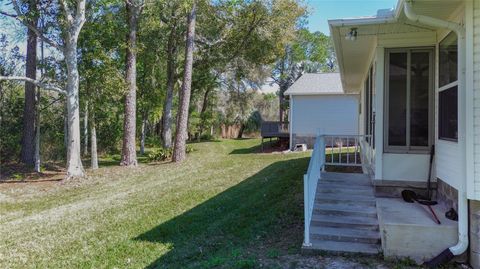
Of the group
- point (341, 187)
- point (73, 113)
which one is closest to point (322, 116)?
point (73, 113)

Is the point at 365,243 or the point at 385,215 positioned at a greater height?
the point at 385,215

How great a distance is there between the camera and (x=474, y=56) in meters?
4.29

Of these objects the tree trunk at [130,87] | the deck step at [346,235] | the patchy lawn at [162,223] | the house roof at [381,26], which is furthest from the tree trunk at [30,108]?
the deck step at [346,235]

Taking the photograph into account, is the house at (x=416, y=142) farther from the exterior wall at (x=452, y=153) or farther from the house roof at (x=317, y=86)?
the house roof at (x=317, y=86)

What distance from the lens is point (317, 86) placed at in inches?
767

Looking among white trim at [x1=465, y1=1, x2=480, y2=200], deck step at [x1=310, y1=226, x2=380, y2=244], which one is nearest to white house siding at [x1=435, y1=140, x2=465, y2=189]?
white trim at [x1=465, y1=1, x2=480, y2=200]

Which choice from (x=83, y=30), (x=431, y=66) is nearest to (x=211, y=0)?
(x=83, y=30)

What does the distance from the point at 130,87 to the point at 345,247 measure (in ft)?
33.9

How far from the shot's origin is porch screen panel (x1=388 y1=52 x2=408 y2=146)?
606cm

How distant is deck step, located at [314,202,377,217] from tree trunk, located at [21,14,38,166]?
11480 mm

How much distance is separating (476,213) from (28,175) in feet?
41.4

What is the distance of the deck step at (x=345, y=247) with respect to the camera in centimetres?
486

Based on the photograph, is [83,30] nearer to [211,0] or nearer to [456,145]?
[211,0]

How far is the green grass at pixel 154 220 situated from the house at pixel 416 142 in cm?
94
